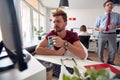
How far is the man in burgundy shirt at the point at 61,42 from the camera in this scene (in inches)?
62.8

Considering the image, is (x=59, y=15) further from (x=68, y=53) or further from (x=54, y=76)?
(x=54, y=76)

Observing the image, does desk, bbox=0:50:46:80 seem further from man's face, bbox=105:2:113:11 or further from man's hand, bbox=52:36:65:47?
man's face, bbox=105:2:113:11

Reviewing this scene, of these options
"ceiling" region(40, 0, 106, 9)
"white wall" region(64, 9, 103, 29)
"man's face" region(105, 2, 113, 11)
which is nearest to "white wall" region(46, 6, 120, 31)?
"white wall" region(64, 9, 103, 29)

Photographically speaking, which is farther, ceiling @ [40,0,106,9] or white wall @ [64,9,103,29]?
white wall @ [64,9,103,29]

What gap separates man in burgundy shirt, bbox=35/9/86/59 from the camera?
1596 mm

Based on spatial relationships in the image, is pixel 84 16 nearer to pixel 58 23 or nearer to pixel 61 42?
pixel 58 23

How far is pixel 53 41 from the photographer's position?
63.1 inches

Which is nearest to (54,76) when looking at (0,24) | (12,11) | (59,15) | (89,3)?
(0,24)

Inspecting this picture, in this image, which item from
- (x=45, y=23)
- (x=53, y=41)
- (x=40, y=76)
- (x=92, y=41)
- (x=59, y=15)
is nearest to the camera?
(x=40, y=76)

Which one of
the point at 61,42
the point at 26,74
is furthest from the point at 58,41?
the point at 26,74

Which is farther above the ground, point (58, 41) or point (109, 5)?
point (109, 5)

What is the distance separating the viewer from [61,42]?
162cm

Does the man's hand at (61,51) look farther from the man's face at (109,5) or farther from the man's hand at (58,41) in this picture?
the man's face at (109,5)

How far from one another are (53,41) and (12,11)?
1096mm
